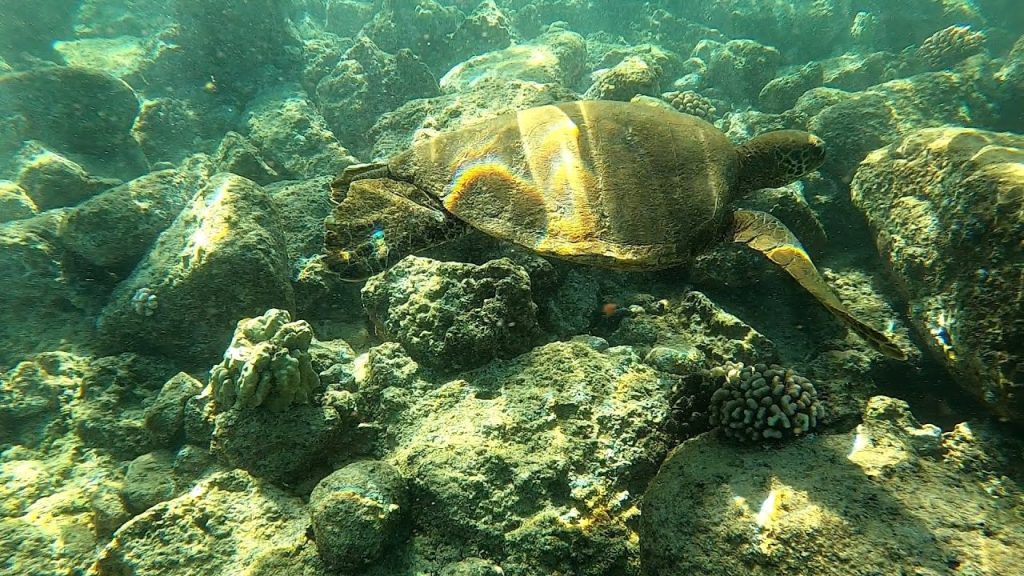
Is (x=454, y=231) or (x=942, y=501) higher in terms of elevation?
(x=454, y=231)

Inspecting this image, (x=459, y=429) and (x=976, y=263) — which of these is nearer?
(x=459, y=429)

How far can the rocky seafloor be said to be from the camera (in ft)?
7.21

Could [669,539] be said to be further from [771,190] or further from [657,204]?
[771,190]

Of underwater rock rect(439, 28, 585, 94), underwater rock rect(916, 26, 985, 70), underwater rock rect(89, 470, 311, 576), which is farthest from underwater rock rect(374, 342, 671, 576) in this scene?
underwater rock rect(916, 26, 985, 70)

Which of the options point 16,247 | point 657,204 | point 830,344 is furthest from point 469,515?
point 16,247

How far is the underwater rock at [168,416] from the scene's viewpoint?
10.6 ft

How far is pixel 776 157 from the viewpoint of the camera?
3.75 metres

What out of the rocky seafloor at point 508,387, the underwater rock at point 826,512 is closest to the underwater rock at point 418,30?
the rocky seafloor at point 508,387

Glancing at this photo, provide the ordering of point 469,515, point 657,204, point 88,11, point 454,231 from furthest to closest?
point 88,11 → point 454,231 → point 657,204 → point 469,515

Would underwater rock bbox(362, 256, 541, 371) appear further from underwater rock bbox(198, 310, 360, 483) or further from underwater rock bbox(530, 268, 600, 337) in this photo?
underwater rock bbox(198, 310, 360, 483)

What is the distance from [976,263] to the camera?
9.65ft

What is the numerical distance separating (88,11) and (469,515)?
1983 centimetres

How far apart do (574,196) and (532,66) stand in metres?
5.53

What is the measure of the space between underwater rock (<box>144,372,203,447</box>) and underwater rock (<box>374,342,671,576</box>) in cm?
152
